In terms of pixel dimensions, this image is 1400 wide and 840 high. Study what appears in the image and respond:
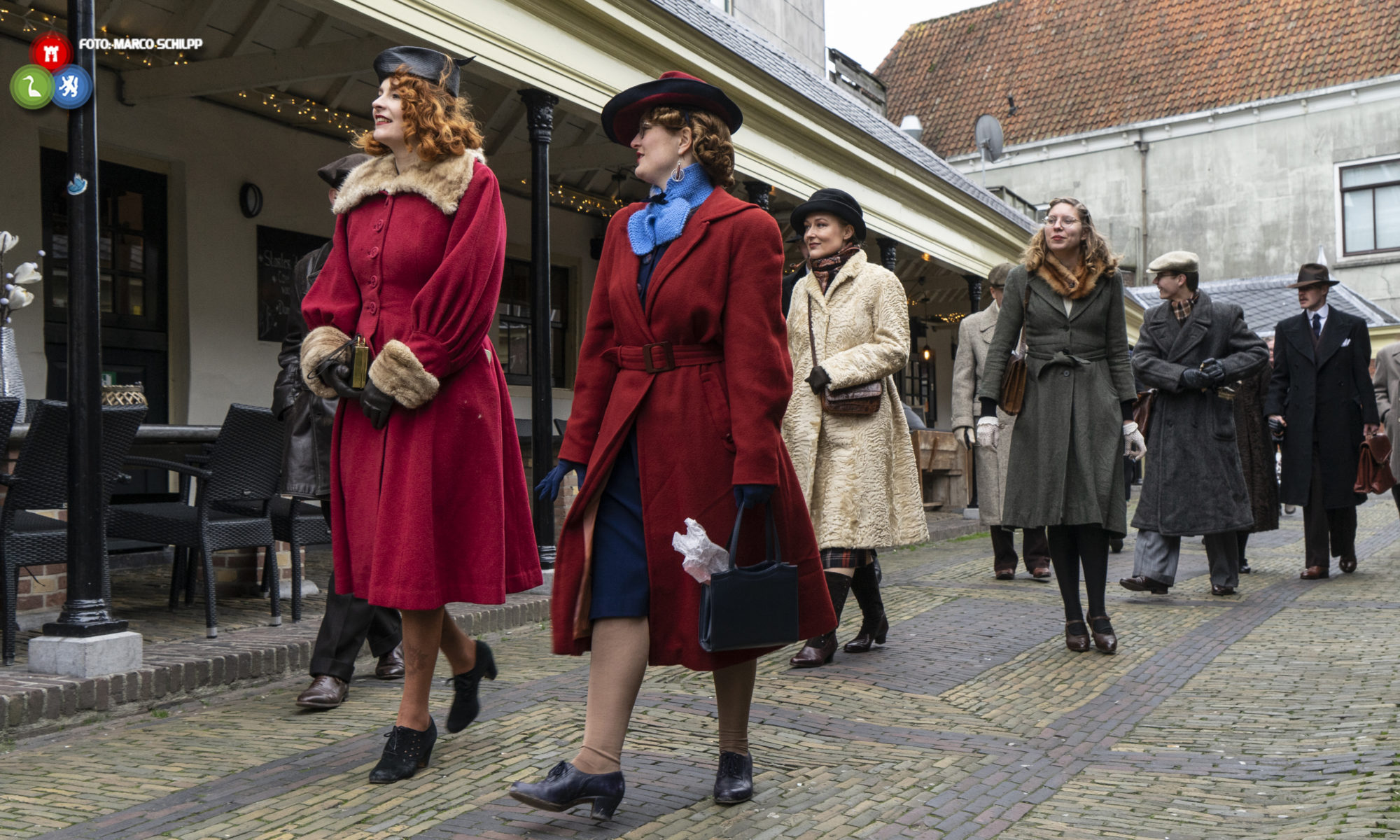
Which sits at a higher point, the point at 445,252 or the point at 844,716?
the point at 445,252

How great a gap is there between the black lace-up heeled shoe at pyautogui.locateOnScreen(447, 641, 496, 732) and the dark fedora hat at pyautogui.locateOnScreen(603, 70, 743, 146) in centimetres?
173

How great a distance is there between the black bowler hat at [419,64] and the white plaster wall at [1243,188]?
32435 millimetres

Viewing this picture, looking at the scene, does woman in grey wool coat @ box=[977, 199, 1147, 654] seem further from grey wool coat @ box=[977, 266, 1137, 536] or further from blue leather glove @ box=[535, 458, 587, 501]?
blue leather glove @ box=[535, 458, 587, 501]

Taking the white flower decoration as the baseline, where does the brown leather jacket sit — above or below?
below

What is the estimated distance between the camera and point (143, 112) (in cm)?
905

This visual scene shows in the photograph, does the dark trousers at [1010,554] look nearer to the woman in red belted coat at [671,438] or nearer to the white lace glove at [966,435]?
the white lace glove at [966,435]

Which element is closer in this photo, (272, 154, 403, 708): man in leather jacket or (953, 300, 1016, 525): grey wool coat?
(272, 154, 403, 708): man in leather jacket

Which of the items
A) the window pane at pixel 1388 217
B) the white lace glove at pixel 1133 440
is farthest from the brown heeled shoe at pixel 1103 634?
the window pane at pixel 1388 217

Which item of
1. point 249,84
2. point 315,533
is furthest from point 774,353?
point 249,84

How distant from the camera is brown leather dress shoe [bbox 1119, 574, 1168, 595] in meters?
7.59

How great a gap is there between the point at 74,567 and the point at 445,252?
213cm

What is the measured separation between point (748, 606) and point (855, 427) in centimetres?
242

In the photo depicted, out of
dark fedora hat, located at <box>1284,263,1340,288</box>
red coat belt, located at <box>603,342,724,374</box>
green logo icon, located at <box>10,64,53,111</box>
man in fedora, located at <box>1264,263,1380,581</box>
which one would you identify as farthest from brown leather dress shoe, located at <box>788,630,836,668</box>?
green logo icon, located at <box>10,64,53,111</box>

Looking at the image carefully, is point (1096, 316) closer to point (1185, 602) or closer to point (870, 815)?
point (1185, 602)
